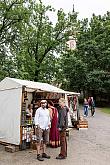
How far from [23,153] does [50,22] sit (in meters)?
28.9

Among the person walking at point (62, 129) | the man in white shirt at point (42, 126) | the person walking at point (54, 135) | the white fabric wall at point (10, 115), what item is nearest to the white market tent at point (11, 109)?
the white fabric wall at point (10, 115)

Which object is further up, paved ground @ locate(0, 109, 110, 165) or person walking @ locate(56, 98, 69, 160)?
person walking @ locate(56, 98, 69, 160)

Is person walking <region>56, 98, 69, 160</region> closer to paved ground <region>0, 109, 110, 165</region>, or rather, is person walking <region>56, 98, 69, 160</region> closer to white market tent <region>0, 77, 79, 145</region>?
paved ground <region>0, 109, 110, 165</region>

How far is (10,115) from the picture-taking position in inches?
516

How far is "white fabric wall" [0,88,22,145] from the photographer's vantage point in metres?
12.7

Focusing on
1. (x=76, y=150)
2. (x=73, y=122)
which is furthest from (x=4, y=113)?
(x=73, y=122)

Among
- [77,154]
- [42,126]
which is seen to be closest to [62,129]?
[42,126]

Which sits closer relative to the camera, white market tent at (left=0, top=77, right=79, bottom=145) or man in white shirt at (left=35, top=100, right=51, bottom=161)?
man in white shirt at (left=35, top=100, right=51, bottom=161)

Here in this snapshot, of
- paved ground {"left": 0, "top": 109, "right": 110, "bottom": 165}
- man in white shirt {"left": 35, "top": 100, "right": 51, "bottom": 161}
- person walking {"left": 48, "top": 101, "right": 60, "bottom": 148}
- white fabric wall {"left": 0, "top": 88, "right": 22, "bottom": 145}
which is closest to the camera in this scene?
paved ground {"left": 0, "top": 109, "right": 110, "bottom": 165}

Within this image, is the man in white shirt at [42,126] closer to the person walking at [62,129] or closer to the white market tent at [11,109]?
the person walking at [62,129]

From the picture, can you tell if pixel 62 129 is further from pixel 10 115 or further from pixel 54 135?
pixel 10 115

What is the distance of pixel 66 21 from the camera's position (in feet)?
128

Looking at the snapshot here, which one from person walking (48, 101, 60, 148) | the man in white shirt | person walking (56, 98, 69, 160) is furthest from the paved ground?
the man in white shirt

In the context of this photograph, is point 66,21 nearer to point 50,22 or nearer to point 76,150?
point 50,22
